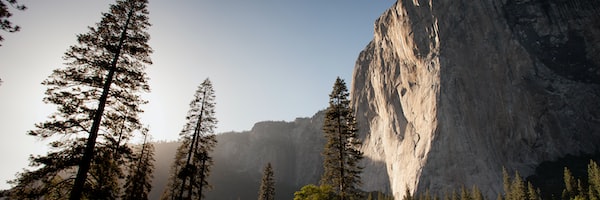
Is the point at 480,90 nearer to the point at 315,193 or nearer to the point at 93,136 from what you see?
the point at 315,193

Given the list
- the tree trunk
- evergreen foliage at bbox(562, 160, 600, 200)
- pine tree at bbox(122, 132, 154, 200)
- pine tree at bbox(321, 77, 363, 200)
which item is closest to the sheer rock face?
evergreen foliage at bbox(562, 160, 600, 200)

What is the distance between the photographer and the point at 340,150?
79.6 ft

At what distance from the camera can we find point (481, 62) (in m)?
105

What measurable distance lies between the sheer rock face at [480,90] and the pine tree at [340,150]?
234ft

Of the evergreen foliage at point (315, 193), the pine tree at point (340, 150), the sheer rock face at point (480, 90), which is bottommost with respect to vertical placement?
the evergreen foliage at point (315, 193)

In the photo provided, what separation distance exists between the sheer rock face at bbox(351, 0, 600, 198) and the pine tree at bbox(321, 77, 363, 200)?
234 ft

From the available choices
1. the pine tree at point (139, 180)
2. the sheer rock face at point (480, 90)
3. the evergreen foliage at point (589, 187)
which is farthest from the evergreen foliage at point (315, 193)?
the sheer rock face at point (480, 90)

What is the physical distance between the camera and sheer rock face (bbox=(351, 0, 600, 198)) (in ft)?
301

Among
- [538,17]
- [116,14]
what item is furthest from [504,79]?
[116,14]

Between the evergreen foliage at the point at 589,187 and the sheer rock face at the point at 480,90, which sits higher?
the sheer rock face at the point at 480,90

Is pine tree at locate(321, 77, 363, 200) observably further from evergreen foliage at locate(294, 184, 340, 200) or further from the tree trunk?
the tree trunk

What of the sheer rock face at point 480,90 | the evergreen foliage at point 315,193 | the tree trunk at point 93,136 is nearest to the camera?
the tree trunk at point 93,136

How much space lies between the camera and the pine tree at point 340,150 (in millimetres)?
23891

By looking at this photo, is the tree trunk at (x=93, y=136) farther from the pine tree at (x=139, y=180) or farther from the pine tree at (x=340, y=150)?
the pine tree at (x=139, y=180)
